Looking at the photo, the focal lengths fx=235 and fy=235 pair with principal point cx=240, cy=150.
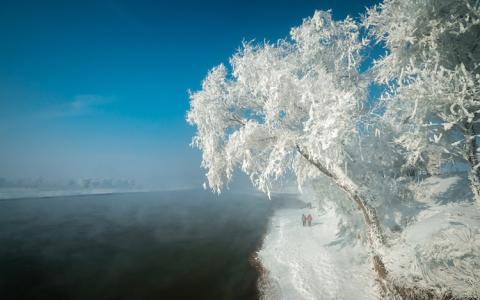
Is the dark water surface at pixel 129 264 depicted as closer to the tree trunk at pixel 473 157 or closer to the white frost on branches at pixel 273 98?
the white frost on branches at pixel 273 98

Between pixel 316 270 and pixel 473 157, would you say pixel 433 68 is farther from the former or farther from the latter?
pixel 316 270

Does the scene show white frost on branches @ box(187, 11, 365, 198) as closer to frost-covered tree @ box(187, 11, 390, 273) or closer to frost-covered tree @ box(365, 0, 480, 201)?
frost-covered tree @ box(187, 11, 390, 273)

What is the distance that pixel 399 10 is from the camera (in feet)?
33.5

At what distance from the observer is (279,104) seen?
11.4 m

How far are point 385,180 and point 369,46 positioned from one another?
8303mm

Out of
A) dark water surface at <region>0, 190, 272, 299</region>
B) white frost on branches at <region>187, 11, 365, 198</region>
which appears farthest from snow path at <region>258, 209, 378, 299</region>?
white frost on branches at <region>187, 11, 365, 198</region>

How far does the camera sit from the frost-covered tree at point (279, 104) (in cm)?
1125

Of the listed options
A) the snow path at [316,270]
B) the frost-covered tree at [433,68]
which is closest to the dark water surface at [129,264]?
the snow path at [316,270]

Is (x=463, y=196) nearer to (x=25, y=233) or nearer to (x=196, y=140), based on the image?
(x=196, y=140)

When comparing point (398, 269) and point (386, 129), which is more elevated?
point (386, 129)

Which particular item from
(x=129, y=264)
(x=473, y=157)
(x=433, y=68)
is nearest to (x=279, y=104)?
(x=433, y=68)

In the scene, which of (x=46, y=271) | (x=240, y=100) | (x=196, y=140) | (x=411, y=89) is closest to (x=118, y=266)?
(x=46, y=271)

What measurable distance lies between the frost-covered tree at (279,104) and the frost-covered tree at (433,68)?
6.69ft

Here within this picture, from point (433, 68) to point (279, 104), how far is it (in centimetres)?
655
